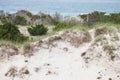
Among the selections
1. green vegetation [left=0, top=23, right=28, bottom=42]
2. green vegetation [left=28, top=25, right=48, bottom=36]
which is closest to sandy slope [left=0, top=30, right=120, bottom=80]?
green vegetation [left=0, top=23, right=28, bottom=42]

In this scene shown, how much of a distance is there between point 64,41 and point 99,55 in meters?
1.86

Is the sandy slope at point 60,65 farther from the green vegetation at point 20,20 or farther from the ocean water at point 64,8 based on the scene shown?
the ocean water at point 64,8

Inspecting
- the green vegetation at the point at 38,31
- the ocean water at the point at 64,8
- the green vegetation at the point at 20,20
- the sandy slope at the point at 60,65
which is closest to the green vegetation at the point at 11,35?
the sandy slope at the point at 60,65

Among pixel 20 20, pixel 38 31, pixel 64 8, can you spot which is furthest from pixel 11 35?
pixel 64 8

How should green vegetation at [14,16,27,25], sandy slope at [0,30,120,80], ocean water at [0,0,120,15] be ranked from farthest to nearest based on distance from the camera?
1. ocean water at [0,0,120,15]
2. green vegetation at [14,16,27,25]
3. sandy slope at [0,30,120,80]

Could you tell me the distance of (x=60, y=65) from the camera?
1494 centimetres

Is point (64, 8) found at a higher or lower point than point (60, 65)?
lower

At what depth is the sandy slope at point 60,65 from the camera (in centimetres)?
1425

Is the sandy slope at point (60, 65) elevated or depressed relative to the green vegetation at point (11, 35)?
depressed

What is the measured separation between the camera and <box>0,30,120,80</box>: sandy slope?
1425cm

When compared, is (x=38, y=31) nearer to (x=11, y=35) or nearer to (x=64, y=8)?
(x=11, y=35)

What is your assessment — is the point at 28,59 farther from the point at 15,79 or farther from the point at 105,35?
the point at 105,35

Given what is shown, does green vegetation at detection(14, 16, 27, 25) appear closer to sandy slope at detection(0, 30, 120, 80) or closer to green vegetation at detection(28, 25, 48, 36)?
green vegetation at detection(28, 25, 48, 36)

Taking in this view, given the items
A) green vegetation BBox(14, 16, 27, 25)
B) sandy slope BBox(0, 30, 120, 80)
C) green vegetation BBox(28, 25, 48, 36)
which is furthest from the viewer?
green vegetation BBox(14, 16, 27, 25)
